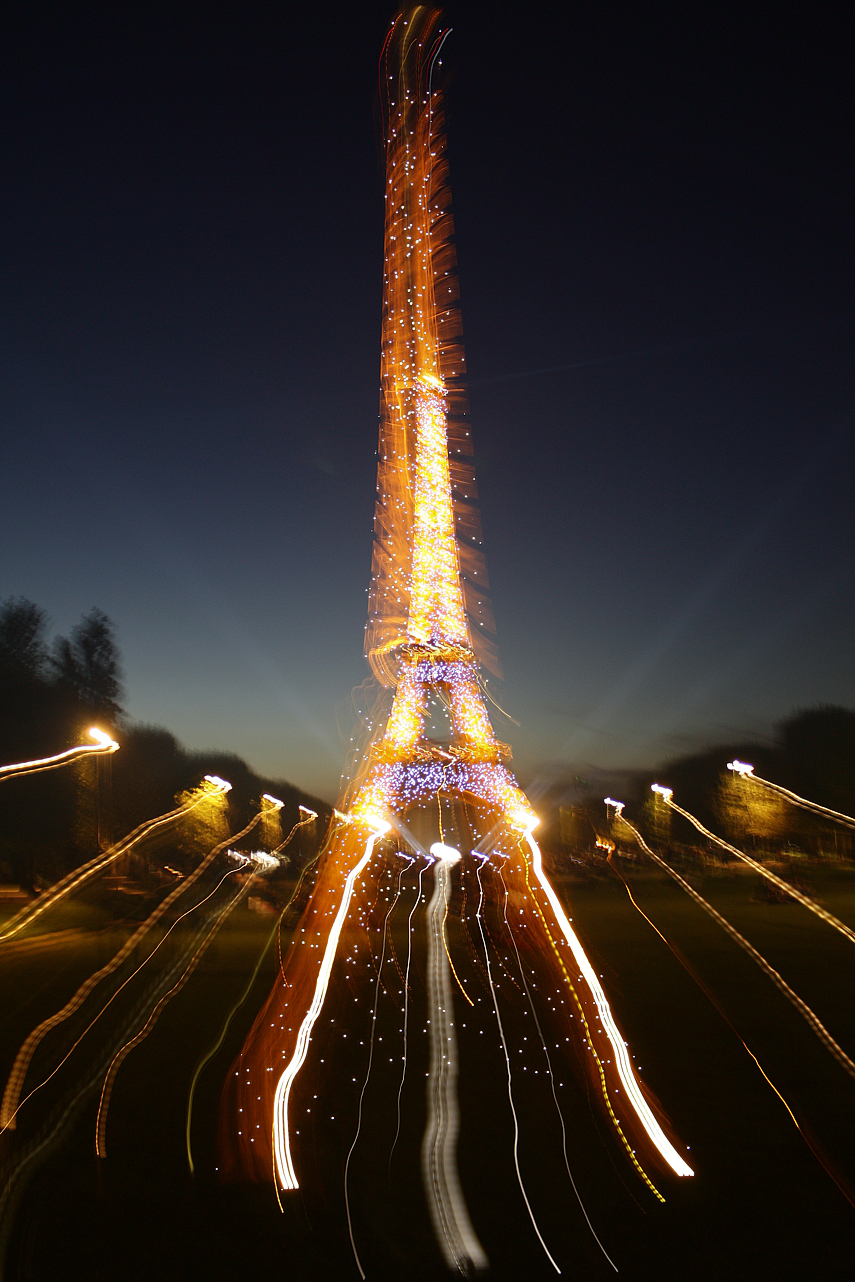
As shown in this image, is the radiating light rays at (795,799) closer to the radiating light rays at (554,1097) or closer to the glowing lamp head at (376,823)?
the radiating light rays at (554,1097)

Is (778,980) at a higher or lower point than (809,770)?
lower

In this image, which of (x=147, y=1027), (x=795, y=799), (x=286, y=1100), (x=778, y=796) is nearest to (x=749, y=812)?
(x=778, y=796)

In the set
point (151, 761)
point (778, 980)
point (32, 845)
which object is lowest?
point (778, 980)

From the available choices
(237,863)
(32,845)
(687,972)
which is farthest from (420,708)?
(687,972)

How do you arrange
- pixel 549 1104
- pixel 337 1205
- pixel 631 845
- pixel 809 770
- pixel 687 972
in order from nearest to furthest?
1. pixel 337 1205
2. pixel 549 1104
3. pixel 687 972
4. pixel 809 770
5. pixel 631 845

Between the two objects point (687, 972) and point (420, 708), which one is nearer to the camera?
point (687, 972)

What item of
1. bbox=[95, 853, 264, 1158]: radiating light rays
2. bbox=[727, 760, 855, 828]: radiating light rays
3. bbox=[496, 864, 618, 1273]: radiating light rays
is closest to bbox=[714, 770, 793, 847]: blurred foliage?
bbox=[727, 760, 855, 828]: radiating light rays

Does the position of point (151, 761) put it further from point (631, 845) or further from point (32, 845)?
point (631, 845)

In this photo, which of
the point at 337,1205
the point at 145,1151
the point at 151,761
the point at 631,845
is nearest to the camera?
the point at 337,1205
